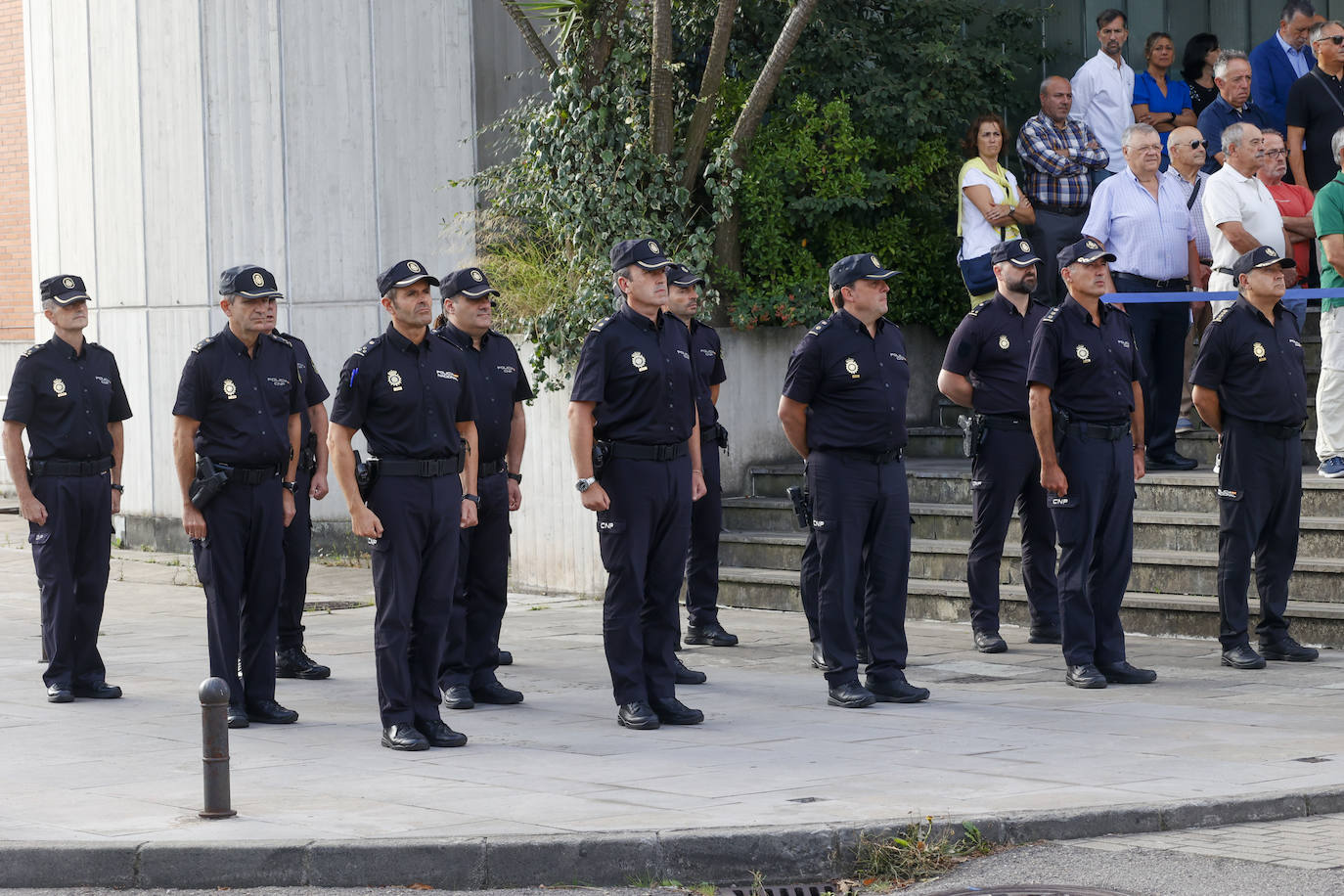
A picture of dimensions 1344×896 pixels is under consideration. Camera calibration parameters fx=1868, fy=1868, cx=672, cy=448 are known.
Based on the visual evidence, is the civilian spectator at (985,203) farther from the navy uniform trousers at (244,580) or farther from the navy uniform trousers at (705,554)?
the navy uniform trousers at (244,580)

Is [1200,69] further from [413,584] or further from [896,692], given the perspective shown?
[413,584]

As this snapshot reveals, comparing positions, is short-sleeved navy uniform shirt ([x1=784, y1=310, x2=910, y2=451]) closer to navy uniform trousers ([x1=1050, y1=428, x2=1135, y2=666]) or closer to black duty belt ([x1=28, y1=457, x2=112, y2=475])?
navy uniform trousers ([x1=1050, y1=428, x2=1135, y2=666])

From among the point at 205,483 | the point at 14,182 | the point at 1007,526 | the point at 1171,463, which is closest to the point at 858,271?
the point at 1007,526

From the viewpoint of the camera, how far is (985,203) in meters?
13.6

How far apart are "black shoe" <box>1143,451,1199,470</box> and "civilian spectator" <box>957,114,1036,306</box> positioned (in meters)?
1.89

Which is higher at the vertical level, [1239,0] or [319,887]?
[1239,0]

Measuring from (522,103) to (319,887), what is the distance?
10604 mm

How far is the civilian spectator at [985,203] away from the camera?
13641mm

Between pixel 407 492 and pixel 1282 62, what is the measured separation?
9164 mm

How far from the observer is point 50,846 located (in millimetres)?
6367

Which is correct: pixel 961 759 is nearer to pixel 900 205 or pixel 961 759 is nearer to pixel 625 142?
pixel 625 142

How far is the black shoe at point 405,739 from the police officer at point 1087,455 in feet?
11.3

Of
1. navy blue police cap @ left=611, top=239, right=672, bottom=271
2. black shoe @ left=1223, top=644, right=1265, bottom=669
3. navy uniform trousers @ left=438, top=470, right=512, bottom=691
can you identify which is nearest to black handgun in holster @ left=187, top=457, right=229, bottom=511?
navy uniform trousers @ left=438, top=470, right=512, bottom=691

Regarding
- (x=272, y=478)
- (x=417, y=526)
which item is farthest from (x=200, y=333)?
(x=417, y=526)
